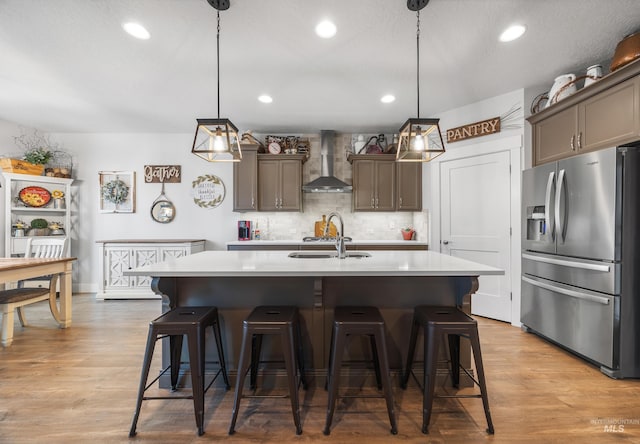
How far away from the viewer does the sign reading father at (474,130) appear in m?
3.68

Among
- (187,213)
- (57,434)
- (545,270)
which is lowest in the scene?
(57,434)

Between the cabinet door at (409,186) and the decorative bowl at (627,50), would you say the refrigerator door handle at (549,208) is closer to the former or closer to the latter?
the decorative bowl at (627,50)

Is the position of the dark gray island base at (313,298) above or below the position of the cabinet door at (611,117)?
below

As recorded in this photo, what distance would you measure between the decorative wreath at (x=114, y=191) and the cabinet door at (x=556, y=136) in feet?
19.6

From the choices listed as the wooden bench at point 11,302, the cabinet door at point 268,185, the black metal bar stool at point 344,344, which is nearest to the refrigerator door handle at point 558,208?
the black metal bar stool at point 344,344

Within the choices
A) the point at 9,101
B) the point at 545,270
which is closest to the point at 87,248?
the point at 9,101

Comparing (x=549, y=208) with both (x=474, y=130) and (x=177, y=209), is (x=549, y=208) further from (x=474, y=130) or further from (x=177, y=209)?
(x=177, y=209)

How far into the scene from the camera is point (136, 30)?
2418 millimetres

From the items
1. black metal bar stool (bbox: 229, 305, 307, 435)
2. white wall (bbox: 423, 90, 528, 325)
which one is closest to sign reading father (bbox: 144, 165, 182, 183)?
black metal bar stool (bbox: 229, 305, 307, 435)

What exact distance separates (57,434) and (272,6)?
2.98 metres

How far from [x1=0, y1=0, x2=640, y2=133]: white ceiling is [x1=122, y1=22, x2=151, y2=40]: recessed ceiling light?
53 mm

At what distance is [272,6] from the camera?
2.17 metres

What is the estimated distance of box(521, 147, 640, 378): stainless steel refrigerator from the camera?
Answer: 2.28m

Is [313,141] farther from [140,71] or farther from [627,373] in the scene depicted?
[627,373]
